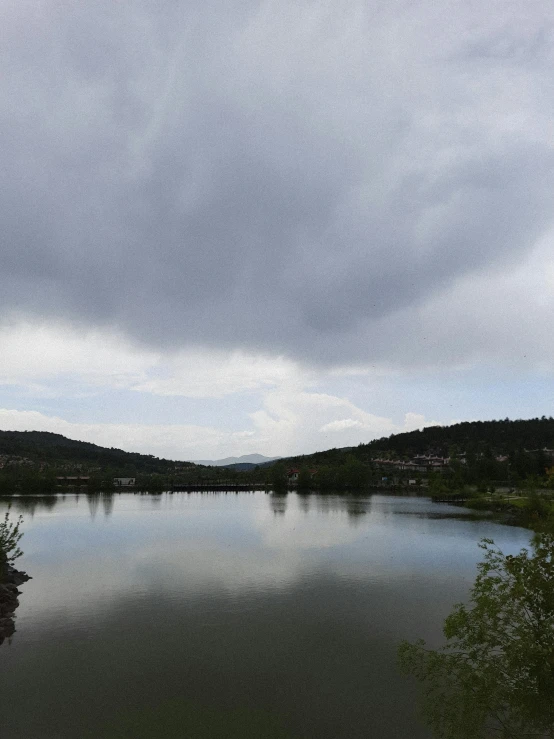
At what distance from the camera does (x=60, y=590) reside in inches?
1356

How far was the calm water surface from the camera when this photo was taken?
16938mm

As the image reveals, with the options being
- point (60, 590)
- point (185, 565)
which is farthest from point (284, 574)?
point (60, 590)

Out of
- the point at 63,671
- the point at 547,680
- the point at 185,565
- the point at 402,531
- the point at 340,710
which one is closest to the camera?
the point at 547,680

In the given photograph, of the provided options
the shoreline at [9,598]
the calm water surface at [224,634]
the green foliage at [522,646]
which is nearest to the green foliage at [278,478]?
the calm water surface at [224,634]

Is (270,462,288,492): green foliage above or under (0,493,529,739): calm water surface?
above

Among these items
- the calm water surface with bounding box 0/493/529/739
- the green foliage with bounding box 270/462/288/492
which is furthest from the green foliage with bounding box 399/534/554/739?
the green foliage with bounding box 270/462/288/492

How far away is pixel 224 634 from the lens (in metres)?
25.1

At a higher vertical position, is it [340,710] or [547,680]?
[547,680]

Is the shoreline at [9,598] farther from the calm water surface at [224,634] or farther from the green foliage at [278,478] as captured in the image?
the green foliage at [278,478]

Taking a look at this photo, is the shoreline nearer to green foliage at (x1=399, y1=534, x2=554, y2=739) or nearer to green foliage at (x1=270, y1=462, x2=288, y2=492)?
green foliage at (x1=399, y1=534, x2=554, y2=739)

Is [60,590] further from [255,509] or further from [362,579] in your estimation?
[255,509]

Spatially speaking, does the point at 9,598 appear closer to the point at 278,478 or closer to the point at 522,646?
the point at 522,646

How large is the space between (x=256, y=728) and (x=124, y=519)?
227 ft

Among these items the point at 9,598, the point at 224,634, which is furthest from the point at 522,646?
the point at 9,598
